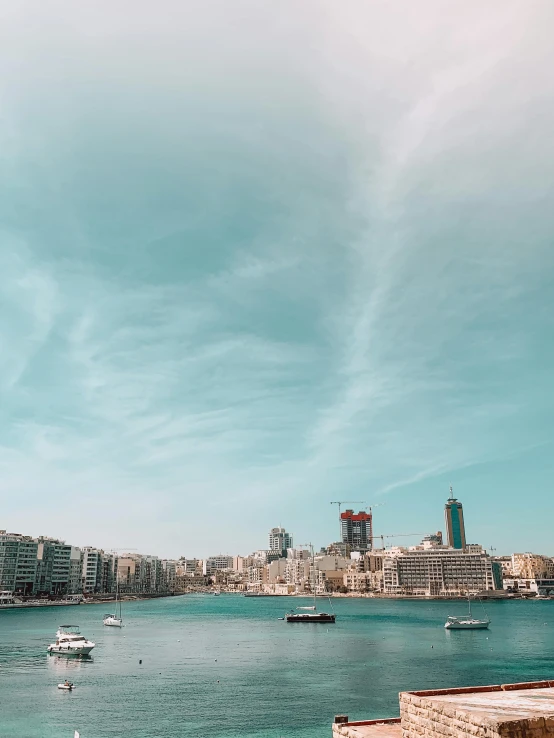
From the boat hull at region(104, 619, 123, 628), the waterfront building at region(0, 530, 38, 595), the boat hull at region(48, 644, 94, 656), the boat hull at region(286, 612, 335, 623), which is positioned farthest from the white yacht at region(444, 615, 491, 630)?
the waterfront building at region(0, 530, 38, 595)

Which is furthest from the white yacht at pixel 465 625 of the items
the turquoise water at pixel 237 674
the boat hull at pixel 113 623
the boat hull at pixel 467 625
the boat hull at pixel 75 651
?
the boat hull at pixel 75 651

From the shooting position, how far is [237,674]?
62.8 meters

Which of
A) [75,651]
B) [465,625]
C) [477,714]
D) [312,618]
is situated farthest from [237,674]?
[312,618]

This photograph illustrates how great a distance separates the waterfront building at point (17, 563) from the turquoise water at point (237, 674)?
76537mm

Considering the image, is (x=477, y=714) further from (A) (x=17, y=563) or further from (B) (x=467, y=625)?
(A) (x=17, y=563)

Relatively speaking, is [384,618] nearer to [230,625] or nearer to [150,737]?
[230,625]

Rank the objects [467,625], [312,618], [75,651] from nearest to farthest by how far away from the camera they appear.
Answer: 1. [75,651]
2. [467,625]
3. [312,618]

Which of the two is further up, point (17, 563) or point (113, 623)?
point (17, 563)

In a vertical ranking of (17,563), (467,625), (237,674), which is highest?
(17,563)

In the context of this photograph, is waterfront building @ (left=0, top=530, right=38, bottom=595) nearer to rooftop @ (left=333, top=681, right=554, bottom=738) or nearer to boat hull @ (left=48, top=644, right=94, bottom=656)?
boat hull @ (left=48, top=644, right=94, bottom=656)

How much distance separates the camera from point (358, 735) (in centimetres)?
1905

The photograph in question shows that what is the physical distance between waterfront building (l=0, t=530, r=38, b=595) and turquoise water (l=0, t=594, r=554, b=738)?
76537 mm

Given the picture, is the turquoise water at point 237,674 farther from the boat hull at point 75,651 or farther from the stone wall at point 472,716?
the stone wall at point 472,716

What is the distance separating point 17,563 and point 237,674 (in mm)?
153641
